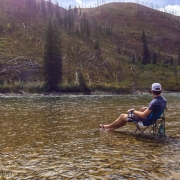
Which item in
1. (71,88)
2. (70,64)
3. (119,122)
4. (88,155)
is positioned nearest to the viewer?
(88,155)

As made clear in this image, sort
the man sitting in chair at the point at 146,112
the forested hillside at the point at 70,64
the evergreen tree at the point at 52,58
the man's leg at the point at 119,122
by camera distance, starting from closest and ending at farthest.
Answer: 1. the man sitting in chair at the point at 146,112
2. the man's leg at the point at 119,122
3. the evergreen tree at the point at 52,58
4. the forested hillside at the point at 70,64

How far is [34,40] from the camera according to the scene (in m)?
135

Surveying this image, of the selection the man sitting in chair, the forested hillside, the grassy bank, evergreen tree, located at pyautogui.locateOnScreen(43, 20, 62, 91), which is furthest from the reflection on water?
evergreen tree, located at pyautogui.locateOnScreen(43, 20, 62, 91)

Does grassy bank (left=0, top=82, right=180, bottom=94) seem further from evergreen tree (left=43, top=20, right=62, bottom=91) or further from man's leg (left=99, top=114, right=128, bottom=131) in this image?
man's leg (left=99, top=114, right=128, bottom=131)

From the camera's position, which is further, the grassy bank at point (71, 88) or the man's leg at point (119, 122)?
the grassy bank at point (71, 88)

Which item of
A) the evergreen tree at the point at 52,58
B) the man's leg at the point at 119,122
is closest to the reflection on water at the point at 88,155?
the man's leg at the point at 119,122

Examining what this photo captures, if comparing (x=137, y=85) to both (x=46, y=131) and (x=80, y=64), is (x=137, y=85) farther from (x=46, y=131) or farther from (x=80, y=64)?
(x=46, y=131)

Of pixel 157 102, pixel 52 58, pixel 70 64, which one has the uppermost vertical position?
pixel 52 58

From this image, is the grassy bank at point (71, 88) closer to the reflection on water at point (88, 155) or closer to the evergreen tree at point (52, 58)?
the evergreen tree at point (52, 58)

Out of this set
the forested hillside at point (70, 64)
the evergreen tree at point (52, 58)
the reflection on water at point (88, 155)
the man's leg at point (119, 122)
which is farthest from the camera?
the forested hillside at point (70, 64)

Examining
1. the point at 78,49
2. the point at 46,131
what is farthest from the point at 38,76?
the point at 46,131

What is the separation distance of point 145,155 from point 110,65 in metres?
116

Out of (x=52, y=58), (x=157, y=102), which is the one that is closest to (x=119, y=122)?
(x=157, y=102)

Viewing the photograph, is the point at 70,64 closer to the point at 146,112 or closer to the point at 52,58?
the point at 52,58
